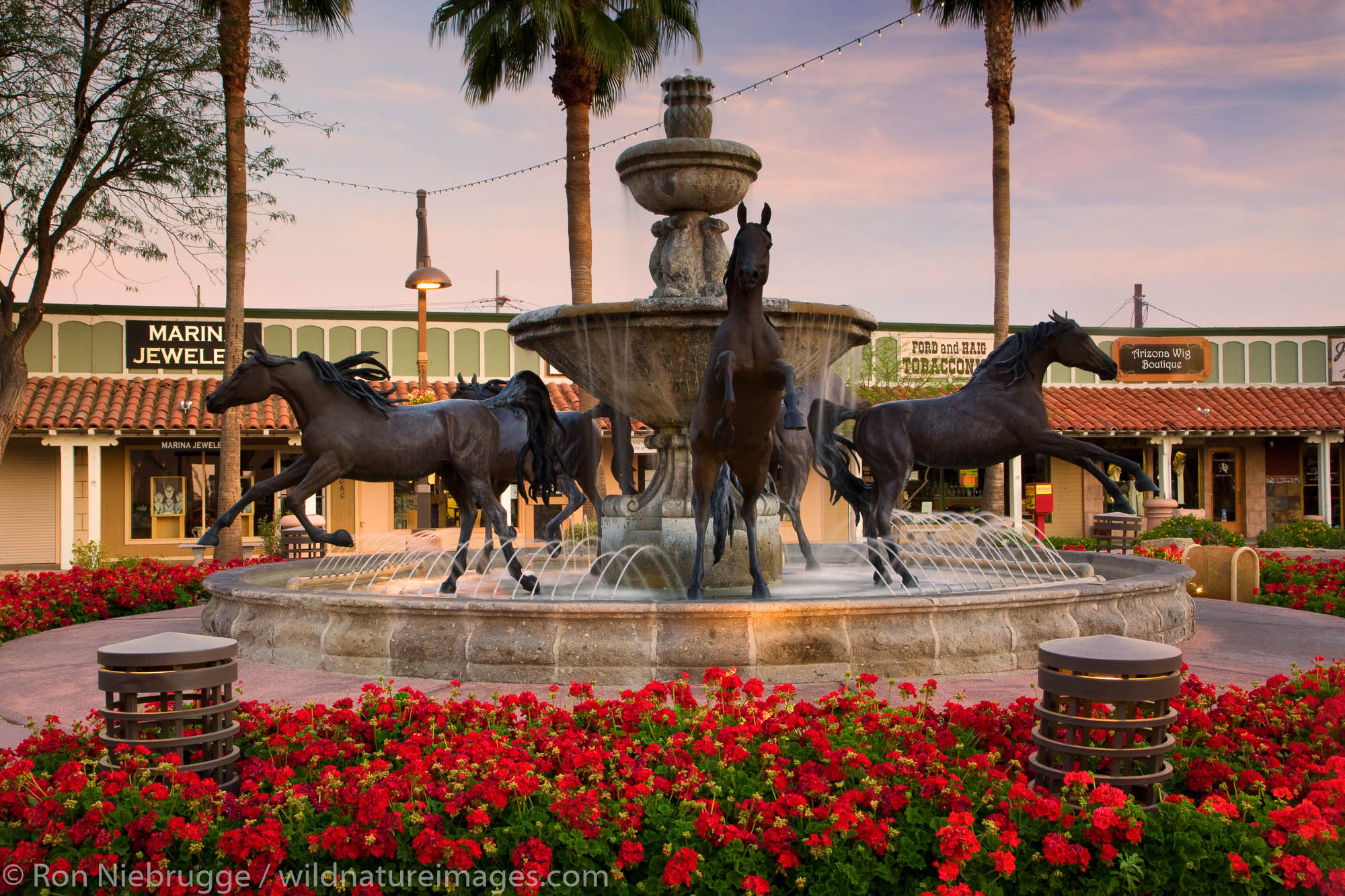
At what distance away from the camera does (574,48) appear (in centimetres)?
1877

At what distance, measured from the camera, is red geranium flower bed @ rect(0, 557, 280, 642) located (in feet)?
29.5

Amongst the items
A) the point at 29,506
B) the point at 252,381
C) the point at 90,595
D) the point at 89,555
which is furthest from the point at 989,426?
the point at 29,506

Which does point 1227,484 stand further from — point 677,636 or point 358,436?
point 677,636

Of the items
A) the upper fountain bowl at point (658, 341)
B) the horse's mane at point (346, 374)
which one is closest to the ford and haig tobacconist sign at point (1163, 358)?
the upper fountain bowl at point (658, 341)

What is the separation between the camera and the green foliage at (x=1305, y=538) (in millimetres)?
20688

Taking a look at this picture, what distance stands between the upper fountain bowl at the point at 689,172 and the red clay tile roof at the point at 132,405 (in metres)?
14.1

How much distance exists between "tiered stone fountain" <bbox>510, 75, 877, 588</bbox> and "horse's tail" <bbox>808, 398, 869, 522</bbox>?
2.81ft

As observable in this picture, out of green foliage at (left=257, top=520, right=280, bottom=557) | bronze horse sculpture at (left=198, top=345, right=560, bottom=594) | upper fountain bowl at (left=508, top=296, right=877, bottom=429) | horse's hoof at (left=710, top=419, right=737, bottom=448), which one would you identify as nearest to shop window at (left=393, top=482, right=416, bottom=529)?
green foliage at (left=257, top=520, right=280, bottom=557)

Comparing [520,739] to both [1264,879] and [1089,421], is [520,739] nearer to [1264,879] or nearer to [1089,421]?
A: [1264,879]

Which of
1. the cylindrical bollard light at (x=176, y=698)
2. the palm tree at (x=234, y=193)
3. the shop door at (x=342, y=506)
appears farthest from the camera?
the shop door at (x=342, y=506)

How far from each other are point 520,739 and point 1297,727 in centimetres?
316

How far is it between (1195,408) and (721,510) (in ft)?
86.7

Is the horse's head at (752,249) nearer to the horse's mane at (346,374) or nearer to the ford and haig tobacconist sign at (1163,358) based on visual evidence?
the horse's mane at (346,374)

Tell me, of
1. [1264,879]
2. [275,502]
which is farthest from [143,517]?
[1264,879]
